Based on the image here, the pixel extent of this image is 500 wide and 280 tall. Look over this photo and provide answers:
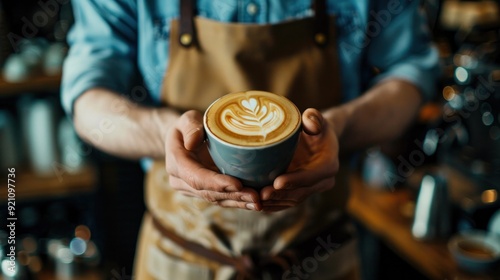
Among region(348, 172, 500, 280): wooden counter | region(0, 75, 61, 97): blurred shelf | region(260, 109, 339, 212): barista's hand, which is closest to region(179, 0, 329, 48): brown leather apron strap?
region(260, 109, 339, 212): barista's hand

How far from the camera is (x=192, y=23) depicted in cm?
84

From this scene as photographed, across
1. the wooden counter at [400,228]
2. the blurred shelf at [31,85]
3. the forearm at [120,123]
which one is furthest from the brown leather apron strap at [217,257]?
the blurred shelf at [31,85]

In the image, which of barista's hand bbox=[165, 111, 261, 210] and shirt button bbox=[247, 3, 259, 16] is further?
shirt button bbox=[247, 3, 259, 16]

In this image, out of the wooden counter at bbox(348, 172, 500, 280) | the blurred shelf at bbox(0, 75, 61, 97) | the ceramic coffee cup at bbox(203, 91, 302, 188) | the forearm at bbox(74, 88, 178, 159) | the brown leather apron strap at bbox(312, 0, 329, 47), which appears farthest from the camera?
the blurred shelf at bbox(0, 75, 61, 97)

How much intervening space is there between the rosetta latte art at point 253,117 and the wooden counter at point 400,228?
0.99 metres

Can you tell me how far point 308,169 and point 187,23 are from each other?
0.38 m

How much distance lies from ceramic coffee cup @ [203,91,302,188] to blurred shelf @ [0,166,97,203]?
1.33 meters

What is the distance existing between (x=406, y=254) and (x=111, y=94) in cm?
100

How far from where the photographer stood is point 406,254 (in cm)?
147

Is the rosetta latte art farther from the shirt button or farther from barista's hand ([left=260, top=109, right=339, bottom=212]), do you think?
the shirt button

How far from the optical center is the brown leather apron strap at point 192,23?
2.75 ft

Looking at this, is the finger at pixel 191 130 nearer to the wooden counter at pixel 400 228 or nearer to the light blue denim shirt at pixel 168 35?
the light blue denim shirt at pixel 168 35

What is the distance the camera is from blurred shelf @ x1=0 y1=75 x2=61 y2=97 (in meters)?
1.63

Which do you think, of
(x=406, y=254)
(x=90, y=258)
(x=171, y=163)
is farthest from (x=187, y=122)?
(x=90, y=258)
